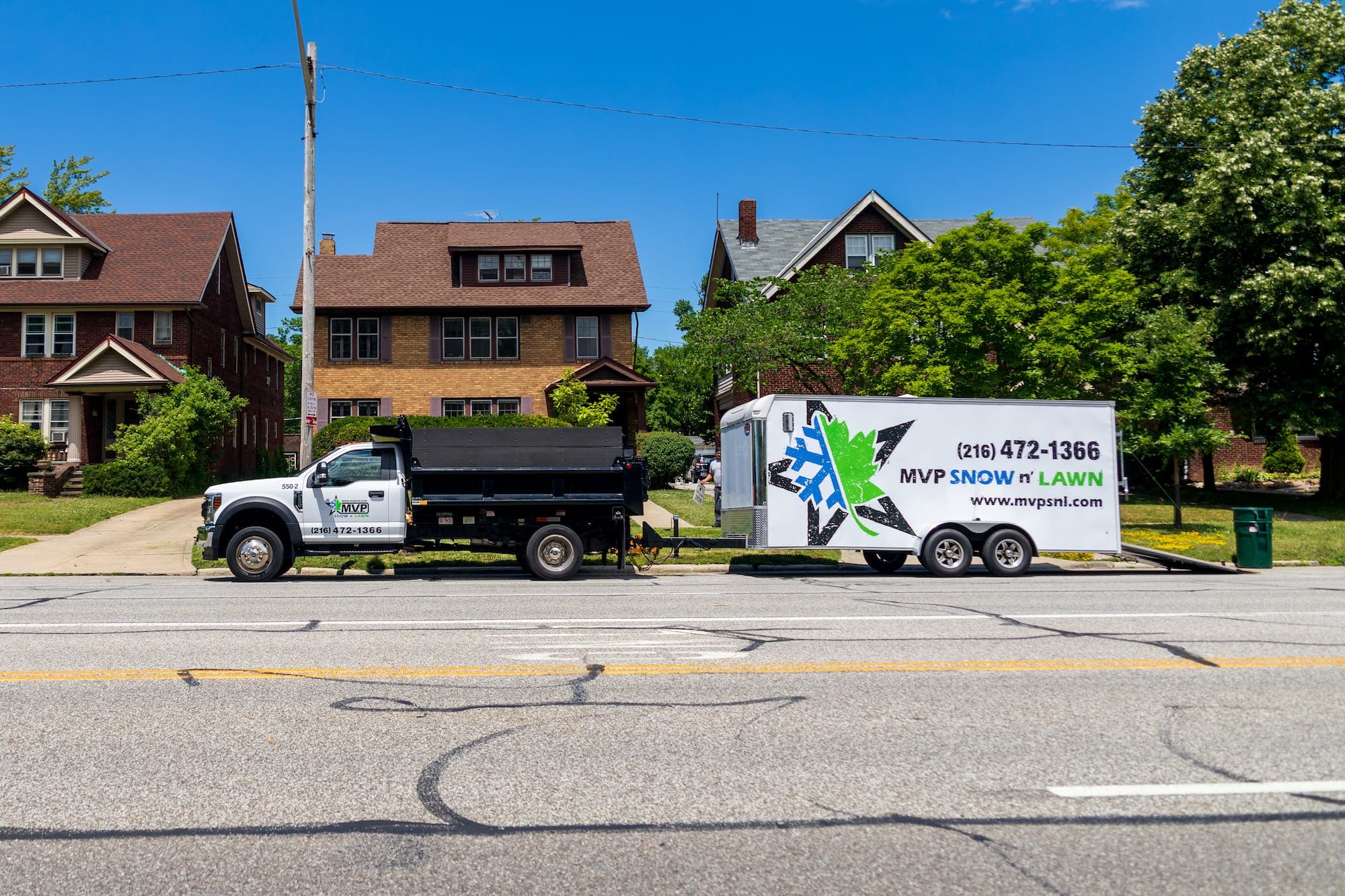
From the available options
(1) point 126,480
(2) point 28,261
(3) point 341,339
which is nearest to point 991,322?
(3) point 341,339

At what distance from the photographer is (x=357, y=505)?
15.5 metres

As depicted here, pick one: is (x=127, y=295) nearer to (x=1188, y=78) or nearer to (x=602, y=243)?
(x=602, y=243)

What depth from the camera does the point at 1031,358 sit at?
2314 cm

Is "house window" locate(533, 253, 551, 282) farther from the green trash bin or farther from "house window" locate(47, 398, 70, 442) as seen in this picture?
the green trash bin

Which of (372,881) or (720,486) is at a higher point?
(720,486)

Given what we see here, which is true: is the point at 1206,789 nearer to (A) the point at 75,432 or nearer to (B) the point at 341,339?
(B) the point at 341,339

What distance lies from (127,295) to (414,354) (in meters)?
9.80

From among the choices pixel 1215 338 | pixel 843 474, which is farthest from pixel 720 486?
pixel 1215 338

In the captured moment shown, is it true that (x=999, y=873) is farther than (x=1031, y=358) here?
No

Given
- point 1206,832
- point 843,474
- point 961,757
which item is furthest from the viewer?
point 843,474

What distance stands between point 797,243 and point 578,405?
39.8 feet

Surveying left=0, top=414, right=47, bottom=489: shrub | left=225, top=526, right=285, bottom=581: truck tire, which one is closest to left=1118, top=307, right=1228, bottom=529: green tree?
left=225, top=526, right=285, bottom=581: truck tire

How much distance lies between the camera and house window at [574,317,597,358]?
36031mm

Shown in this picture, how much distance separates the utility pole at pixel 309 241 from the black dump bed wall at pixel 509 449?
375 cm
